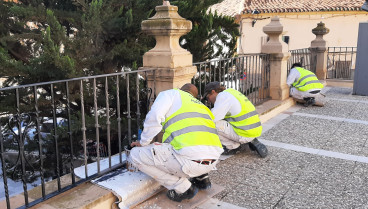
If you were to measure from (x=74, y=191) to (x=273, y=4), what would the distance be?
71.6ft

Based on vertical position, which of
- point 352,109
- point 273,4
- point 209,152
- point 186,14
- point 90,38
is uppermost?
point 273,4

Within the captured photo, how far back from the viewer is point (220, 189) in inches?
146

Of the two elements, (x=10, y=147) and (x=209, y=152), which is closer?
(x=209, y=152)

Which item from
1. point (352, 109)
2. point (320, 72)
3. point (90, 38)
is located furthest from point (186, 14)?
point (320, 72)

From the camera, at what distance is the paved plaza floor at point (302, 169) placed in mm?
3477

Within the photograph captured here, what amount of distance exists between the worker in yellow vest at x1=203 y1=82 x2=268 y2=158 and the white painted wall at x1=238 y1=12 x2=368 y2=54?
56.7 feet

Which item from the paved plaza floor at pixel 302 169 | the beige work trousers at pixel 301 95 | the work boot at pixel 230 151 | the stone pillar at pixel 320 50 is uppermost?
the stone pillar at pixel 320 50

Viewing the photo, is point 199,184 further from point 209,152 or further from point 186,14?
point 186,14

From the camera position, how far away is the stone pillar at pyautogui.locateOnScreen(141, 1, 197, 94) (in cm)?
402

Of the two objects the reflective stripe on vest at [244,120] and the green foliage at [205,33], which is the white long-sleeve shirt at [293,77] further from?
the reflective stripe on vest at [244,120]

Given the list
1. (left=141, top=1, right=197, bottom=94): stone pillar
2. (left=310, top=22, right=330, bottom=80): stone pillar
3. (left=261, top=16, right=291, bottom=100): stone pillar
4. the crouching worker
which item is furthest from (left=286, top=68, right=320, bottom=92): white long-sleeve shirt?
the crouching worker

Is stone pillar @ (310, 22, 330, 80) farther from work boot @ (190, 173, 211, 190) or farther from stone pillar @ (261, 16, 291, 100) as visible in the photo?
work boot @ (190, 173, 211, 190)

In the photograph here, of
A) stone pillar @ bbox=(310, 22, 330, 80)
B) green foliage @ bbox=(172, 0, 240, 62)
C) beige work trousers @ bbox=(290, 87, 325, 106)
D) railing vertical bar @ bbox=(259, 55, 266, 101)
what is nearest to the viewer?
railing vertical bar @ bbox=(259, 55, 266, 101)

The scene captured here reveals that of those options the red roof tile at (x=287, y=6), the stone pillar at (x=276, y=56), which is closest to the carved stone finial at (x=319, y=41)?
the stone pillar at (x=276, y=56)
